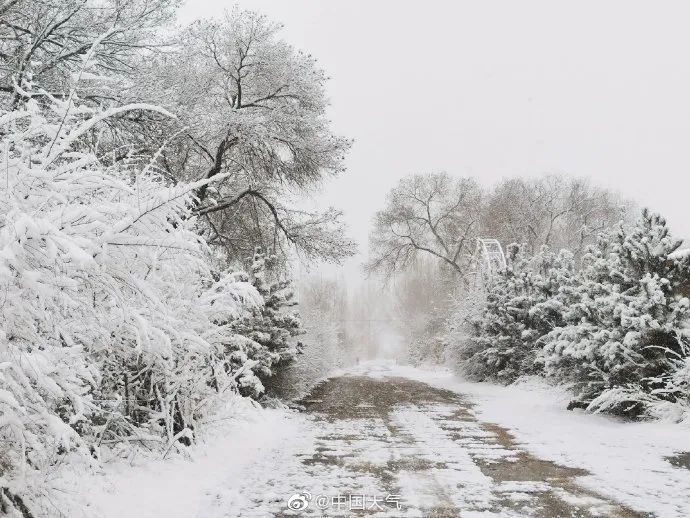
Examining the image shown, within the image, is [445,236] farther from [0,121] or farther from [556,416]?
[0,121]

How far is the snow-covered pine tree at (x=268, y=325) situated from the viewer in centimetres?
1160

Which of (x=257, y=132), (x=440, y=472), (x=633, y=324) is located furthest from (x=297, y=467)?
(x=257, y=132)

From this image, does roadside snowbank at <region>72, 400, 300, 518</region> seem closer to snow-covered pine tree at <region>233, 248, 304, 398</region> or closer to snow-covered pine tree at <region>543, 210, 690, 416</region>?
snow-covered pine tree at <region>233, 248, 304, 398</region>

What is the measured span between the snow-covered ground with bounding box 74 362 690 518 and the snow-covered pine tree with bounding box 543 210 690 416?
0.61 m

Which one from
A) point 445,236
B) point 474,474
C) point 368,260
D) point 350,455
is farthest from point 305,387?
point 445,236

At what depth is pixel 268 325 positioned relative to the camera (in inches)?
482

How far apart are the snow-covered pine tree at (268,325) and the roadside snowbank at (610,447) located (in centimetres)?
430

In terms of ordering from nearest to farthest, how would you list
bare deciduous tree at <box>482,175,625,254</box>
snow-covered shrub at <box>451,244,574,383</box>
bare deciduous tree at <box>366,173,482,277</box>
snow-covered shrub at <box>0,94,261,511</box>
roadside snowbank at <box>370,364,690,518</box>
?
snow-covered shrub at <box>0,94,261,511</box>
roadside snowbank at <box>370,364,690,518</box>
snow-covered shrub at <box>451,244,574,383</box>
bare deciduous tree at <box>366,173,482,277</box>
bare deciduous tree at <box>482,175,625,254</box>

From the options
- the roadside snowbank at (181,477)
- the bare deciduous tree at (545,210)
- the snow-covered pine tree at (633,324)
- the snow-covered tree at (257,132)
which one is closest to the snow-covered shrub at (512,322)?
the snow-covered pine tree at (633,324)

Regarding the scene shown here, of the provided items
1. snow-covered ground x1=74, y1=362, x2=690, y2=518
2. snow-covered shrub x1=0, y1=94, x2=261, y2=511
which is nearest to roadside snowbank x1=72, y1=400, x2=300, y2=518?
snow-covered ground x1=74, y1=362, x2=690, y2=518

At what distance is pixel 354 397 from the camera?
48.4ft

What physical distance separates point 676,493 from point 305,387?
12.8 meters

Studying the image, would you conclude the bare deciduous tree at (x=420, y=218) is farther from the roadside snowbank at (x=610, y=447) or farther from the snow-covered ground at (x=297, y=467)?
the snow-covered ground at (x=297, y=467)

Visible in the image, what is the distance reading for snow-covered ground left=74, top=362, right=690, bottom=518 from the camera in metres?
4.53
